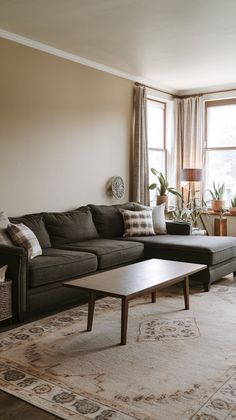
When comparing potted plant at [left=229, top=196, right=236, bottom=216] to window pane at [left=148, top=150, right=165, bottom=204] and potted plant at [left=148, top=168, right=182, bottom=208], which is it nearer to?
potted plant at [left=148, top=168, right=182, bottom=208]

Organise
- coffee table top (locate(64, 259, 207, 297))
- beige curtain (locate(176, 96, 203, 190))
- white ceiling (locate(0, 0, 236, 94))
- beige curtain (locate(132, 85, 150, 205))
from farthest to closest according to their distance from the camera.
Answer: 1. beige curtain (locate(176, 96, 203, 190))
2. beige curtain (locate(132, 85, 150, 205))
3. white ceiling (locate(0, 0, 236, 94))
4. coffee table top (locate(64, 259, 207, 297))

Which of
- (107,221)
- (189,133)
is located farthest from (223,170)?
(107,221)

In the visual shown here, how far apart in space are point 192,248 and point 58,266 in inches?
62.0

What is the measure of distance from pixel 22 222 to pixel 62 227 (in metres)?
0.52

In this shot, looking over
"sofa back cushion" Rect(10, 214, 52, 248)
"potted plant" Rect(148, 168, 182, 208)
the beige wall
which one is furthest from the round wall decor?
"sofa back cushion" Rect(10, 214, 52, 248)

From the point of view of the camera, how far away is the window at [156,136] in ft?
22.7

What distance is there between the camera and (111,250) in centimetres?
451

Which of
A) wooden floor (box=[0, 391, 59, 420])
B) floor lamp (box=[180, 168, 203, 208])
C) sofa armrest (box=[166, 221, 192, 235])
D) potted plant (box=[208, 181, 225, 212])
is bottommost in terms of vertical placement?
wooden floor (box=[0, 391, 59, 420])

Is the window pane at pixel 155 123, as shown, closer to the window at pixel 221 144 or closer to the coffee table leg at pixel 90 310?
the window at pixel 221 144

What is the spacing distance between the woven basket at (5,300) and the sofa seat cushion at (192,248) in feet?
6.53

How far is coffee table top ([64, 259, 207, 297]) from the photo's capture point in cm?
310

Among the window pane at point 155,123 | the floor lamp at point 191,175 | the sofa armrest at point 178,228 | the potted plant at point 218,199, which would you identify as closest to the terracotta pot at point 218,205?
the potted plant at point 218,199

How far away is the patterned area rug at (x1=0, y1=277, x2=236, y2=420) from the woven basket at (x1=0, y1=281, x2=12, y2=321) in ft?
0.47

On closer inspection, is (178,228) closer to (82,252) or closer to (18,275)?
(82,252)
